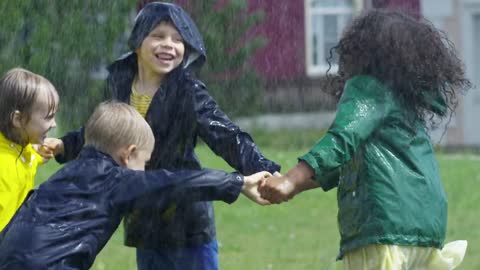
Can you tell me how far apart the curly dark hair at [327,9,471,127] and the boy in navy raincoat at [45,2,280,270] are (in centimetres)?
60

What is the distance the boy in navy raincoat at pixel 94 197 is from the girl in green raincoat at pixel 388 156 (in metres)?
0.41

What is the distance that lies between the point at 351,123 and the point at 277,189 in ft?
1.37

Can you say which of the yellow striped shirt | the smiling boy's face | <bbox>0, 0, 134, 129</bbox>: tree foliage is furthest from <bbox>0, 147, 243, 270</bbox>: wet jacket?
<bbox>0, 0, 134, 129</bbox>: tree foliage

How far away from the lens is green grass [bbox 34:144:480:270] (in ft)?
30.3

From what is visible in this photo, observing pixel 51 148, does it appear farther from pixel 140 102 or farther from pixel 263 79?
pixel 263 79

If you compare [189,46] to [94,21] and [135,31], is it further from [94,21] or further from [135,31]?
[94,21]

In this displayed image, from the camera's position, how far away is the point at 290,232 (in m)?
10.9

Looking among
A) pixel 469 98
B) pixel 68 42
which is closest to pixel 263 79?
pixel 469 98

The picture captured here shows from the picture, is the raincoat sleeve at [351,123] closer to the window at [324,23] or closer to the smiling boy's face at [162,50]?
the smiling boy's face at [162,50]

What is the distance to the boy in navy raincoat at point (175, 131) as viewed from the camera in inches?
230

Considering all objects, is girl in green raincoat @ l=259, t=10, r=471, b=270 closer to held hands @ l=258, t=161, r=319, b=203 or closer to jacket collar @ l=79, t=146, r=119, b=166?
held hands @ l=258, t=161, r=319, b=203

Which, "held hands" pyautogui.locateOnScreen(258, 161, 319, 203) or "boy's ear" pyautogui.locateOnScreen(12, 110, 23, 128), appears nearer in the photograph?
"held hands" pyautogui.locateOnScreen(258, 161, 319, 203)

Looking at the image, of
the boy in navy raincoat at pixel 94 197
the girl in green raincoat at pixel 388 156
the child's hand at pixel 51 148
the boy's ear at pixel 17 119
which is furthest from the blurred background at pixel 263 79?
the boy's ear at pixel 17 119

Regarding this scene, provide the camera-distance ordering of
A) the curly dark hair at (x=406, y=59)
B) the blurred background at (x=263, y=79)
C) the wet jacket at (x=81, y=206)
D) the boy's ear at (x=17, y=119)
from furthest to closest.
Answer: the blurred background at (x=263, y=79) < the boy's ear at (x=17, y=119) < the curly dark hair at (x=406, y=59) < the wet jacket at (x=81, y=206)
